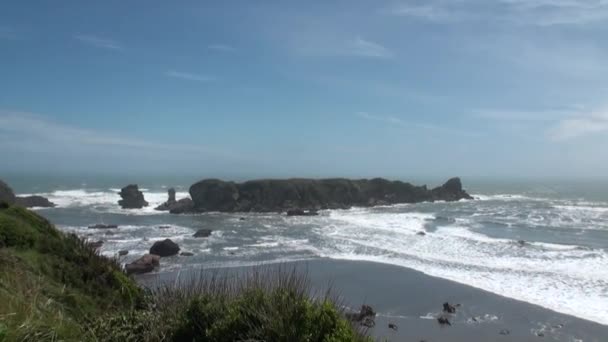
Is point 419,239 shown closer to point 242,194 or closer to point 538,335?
point 538,335

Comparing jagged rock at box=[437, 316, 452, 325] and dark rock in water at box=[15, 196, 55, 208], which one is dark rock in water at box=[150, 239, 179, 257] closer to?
jagged rock at box=[437, 316, 452, 325]

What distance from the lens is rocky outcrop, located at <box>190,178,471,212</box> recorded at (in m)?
71.4

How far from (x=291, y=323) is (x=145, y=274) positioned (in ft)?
76.0

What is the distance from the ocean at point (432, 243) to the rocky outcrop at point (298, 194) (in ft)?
27.1

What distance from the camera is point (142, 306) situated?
30.3 ft

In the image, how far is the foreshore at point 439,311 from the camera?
17719 mm

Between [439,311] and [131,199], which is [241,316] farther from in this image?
[131,199]

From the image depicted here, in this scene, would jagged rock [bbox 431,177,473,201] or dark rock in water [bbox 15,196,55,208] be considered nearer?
dark rock in water [bbox 15,196,55,208]

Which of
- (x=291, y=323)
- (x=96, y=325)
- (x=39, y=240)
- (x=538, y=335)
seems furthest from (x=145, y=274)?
(x=291, y=323)

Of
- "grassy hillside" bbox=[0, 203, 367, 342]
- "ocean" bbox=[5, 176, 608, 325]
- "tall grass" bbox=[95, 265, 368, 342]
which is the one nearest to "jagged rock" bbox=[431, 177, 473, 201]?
Answer: "ocean" bbox=[5, 176, 608, 325]

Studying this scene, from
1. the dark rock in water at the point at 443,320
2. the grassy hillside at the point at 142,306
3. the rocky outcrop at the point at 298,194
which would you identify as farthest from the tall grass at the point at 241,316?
the rocky outcrop at the point at 298,194

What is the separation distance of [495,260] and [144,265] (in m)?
20.2

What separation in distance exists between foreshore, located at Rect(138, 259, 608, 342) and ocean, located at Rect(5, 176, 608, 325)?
113 cm

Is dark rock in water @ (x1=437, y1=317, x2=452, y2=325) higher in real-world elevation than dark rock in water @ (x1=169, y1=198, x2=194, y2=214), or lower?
lower
